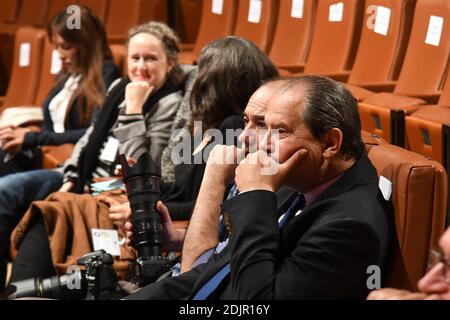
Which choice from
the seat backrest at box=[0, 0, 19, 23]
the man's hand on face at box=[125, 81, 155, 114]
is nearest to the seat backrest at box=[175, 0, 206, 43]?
the seat backrest at box=[0, 0, 19, 23]

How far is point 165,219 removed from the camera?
1.14 metres

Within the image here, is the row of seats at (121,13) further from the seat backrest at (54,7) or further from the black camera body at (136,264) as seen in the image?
the black camera body at (136,264)

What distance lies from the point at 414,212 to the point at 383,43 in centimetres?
99

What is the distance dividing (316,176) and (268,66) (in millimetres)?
391

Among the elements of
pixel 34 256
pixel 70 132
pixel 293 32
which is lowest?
pixel 34 256

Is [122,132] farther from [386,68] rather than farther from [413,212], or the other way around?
[413,212]

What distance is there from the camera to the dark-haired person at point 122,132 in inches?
55.1

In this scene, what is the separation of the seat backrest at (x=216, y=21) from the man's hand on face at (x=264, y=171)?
142 centimetres

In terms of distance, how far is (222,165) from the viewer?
3.44ft

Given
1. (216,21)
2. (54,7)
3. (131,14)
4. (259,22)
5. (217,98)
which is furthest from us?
(54,7)

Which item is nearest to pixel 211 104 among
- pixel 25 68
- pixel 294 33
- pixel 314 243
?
pixel 314 243

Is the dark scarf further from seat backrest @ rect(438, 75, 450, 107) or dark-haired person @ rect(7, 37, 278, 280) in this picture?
seat backrest @ rect(438, 75, 450, 107)
